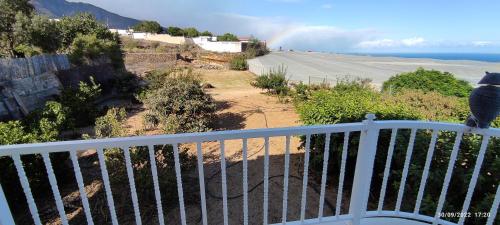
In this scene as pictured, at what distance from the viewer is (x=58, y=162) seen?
3857mm

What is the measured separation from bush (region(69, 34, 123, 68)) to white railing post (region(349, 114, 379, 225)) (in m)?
11.7

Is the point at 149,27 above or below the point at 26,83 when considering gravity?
above

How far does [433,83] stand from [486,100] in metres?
7.19

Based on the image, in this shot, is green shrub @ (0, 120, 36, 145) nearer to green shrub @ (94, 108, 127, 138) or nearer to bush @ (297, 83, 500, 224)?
green shrub @ (94, 108, 127, 138)

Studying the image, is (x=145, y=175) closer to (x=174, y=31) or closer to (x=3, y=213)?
(x=3, y=213)

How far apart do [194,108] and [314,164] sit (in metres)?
3.07

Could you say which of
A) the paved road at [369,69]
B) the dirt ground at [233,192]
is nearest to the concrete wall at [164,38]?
the paved road at [369,69]

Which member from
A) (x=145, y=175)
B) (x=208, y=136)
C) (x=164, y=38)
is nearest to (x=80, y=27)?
(x=145, y=175)

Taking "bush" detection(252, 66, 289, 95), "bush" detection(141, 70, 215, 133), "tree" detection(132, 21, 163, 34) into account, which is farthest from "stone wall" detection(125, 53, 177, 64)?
"tree" detection(132, 21, 163, 34)

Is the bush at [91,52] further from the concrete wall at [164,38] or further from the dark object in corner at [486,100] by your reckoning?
the concrete wall at [164,38]

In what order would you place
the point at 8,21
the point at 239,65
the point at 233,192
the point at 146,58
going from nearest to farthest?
the point at 233,192 → the point at 8,21 → the point at 239,65 → the point at 146,58

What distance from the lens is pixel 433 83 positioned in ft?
25.3

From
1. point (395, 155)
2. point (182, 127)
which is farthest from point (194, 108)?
point (395, 155)

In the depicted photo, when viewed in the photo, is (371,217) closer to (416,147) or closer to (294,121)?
(416,147)
